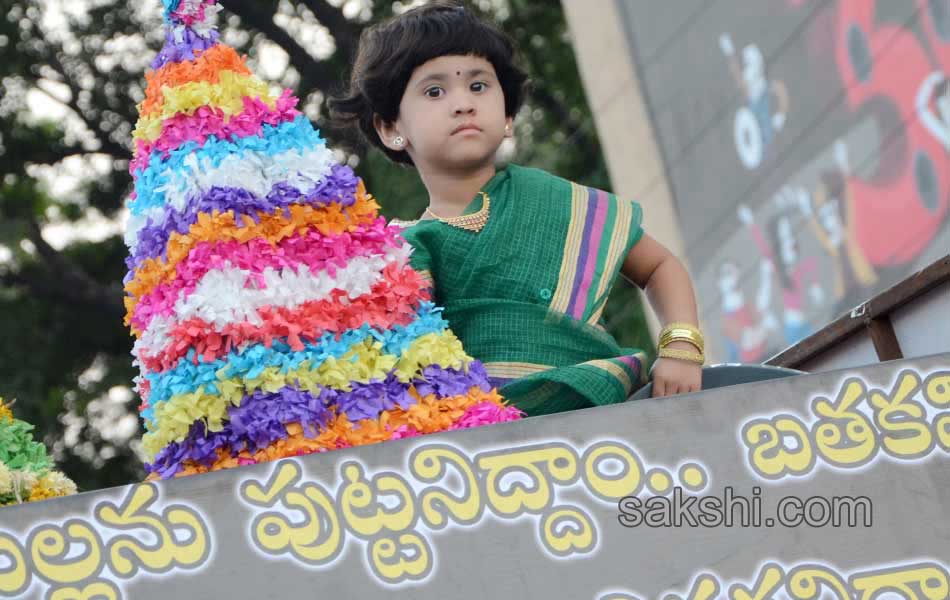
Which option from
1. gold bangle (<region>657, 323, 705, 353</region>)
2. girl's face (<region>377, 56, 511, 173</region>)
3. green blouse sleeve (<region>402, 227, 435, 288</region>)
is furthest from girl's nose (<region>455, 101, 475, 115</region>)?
gold bangle (<region>657, 323, 705, 353</region>)

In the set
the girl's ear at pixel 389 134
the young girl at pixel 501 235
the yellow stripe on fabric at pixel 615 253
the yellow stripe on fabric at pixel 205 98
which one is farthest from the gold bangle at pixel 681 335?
the yellow stripe on fabric at pixel 205 98

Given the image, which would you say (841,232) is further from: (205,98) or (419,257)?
(205,98)

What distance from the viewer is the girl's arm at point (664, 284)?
2.47 meters

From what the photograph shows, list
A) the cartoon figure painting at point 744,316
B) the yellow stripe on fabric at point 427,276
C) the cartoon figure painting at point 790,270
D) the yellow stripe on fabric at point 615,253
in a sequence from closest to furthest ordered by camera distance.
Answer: the yellow stripe on fabric at point 427,276 → the yellow stripe on fabric at point 615,253 → the cartoon figure painting at point 790,270 → the cartoon figure painting at point 744,316

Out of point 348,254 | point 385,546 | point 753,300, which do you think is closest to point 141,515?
point 385,546

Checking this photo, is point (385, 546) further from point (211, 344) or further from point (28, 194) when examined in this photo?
point (28, 194)

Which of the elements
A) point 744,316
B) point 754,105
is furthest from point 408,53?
point 744,316

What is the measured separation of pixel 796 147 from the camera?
6418 mm

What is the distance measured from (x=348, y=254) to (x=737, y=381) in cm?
70

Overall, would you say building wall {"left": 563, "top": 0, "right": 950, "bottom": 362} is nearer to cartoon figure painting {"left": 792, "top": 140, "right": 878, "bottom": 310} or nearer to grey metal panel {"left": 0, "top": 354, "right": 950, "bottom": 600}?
cartoon figure painting {"left": 792, "top": 140, "right": 878, "bottom": 310}

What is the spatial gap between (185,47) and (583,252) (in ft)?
2.48

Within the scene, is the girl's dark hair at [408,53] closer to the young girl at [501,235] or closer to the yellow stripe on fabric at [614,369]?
the young girl at [501,235]

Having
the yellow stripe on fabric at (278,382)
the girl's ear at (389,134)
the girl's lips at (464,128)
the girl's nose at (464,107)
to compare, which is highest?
the girl's ear at (389,134)

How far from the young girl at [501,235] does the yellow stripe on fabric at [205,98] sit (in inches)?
16.2
